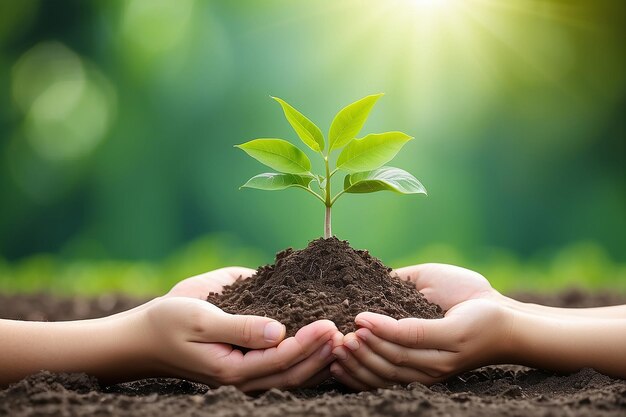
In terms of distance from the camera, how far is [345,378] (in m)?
1.45

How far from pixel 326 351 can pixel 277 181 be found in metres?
0.52

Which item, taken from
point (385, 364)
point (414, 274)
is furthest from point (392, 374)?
point (414, 274)

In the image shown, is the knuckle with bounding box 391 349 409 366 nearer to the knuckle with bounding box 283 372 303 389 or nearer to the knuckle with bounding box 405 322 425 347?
the knuckle with bounding box 405 322 425 347

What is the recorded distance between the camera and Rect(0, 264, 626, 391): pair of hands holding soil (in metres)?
1.38

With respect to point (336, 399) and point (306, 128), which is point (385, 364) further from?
point (306, 128)

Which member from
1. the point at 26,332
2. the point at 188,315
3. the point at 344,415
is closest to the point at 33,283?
the point at 26,332

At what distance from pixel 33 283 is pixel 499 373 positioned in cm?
423

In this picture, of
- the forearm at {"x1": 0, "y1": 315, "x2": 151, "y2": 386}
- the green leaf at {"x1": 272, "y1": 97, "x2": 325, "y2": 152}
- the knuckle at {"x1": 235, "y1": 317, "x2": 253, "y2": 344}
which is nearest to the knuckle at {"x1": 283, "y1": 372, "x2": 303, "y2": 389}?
the knuckle at {"x1": 235, "y1": 317, "x2": 253, "y2": 344}

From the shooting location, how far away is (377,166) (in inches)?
66.4

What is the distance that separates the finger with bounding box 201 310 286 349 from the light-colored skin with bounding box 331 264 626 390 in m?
0.13

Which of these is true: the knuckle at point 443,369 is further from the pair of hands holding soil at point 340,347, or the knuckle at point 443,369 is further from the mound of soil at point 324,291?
the mound of soil at point 324,291

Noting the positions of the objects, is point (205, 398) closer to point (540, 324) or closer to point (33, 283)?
point (540, 324)

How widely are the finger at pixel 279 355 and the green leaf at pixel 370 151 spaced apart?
0.47 metres

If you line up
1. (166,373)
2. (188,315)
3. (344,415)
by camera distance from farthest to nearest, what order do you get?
(166,373)
(188,315)
(344,415)
